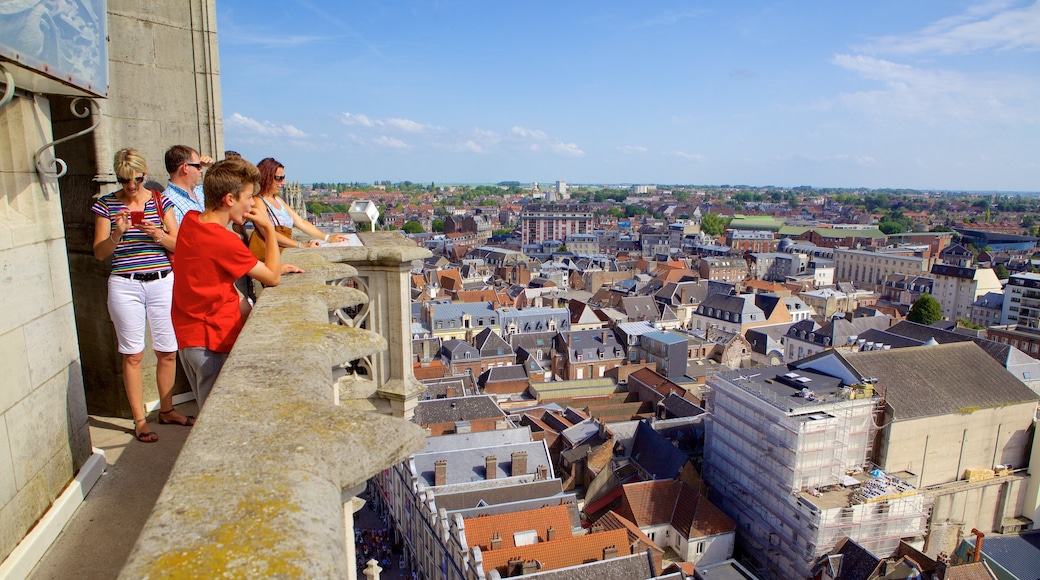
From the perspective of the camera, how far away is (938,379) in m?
28.1

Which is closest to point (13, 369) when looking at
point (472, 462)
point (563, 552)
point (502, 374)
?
point (563, 552)

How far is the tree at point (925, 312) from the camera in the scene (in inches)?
2254

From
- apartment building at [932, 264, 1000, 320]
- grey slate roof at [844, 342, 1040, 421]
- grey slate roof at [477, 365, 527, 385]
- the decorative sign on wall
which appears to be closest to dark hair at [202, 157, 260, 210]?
the decorative sign on wall

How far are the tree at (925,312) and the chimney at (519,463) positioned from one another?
48266 mm

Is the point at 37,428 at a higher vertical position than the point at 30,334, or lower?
lower

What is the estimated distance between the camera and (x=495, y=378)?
1473 inches

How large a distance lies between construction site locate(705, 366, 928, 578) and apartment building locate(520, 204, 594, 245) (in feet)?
301

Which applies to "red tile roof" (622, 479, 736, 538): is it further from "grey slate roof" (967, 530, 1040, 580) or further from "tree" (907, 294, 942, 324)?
"tree" (907, 294, 942, 324)

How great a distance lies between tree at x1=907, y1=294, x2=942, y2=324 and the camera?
5725 centimetres

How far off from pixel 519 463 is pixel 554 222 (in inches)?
3859

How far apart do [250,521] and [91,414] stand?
5.00 meters

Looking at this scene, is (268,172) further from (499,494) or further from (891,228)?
(891,228)

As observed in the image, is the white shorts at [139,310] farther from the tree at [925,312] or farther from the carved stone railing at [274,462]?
the tree at [925,312]

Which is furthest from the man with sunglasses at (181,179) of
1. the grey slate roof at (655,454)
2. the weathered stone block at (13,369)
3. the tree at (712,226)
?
the tree at (712,226)
